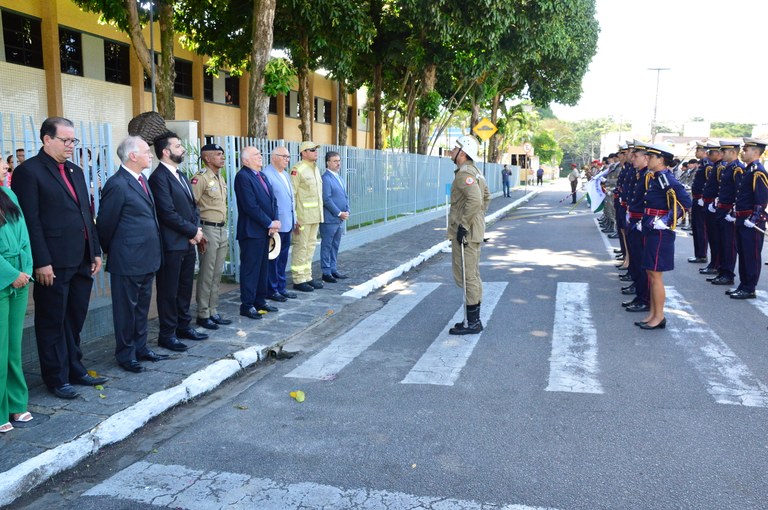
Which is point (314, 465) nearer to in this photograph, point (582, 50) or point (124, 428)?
point (124, 428)

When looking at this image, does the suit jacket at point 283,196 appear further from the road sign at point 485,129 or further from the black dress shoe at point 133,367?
the road sign at point 485,129

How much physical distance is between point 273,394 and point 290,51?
13800mm

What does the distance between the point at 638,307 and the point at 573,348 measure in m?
2.16

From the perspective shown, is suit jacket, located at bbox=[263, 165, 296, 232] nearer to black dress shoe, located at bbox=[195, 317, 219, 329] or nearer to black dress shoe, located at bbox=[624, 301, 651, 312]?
black dress shoe, located at bbox=[195, 317, 219, 329]

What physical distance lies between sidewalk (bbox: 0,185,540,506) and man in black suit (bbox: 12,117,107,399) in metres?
0.28

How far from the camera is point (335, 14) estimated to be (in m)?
15.0

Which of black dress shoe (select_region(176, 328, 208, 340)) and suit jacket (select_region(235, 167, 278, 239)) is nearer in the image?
black dress shoe (select_region(176, 328, 208, 340))

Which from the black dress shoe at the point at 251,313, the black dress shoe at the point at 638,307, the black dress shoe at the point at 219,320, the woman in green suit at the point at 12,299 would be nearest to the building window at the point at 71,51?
the black dress shoe at the point at 251,313

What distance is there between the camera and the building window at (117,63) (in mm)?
20016

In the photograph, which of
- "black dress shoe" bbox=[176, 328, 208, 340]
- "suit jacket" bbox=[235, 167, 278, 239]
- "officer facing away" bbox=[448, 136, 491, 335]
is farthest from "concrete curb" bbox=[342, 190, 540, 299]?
"black dress shoe" bbox=[176, 328, 208, 340]

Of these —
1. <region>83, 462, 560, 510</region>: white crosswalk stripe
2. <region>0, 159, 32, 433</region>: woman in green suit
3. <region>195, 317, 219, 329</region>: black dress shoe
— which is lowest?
<region>83, 462, 560, 510</region>: white crosswalk stripe

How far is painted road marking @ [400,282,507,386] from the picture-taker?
5.52 meters

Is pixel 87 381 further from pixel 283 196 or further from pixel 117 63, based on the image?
pixel 117 63

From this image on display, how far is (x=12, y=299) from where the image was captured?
4250mm
